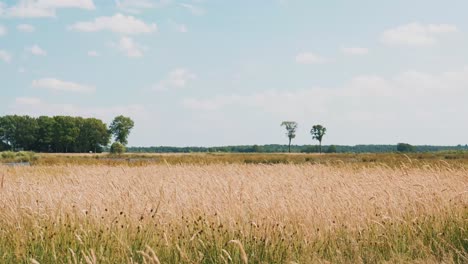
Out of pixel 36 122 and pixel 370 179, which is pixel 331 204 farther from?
pixel 36 122

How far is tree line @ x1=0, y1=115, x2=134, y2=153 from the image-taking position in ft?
312

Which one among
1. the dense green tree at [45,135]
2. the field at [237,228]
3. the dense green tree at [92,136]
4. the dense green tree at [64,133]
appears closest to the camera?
the field at [237,228]

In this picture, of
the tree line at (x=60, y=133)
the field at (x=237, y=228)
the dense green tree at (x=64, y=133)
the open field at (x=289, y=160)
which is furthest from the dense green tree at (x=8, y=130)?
the field at (x=237, y=228)

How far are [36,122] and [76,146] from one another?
11.7m

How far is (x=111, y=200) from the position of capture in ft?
23.8

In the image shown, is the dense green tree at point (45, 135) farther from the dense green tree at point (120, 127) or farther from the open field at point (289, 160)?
the open field at point (289, 160)

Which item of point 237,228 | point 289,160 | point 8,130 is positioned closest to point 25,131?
point 8,130

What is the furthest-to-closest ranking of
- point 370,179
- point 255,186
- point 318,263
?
point 370,179 → point 255,186 → point 318,263

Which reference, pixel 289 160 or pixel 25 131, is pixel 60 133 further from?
pixel 289 160

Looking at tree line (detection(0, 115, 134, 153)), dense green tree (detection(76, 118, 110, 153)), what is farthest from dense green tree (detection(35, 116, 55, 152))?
dense green tree (detection(76, 118, 110, 153))

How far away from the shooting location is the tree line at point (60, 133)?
95000 millimetres

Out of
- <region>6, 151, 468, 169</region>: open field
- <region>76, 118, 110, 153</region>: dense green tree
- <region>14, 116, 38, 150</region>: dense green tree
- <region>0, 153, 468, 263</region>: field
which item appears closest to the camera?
<region>0, 153, 468, 263</region>: field

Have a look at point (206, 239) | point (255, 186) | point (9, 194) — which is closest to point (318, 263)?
point (206, 239)

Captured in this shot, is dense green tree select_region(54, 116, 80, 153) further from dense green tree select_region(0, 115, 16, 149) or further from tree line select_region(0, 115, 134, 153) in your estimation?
dense green tree select_region(0, 115, 16, 149)
